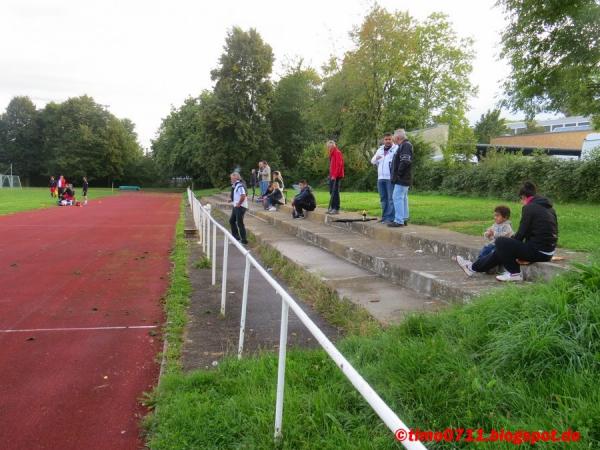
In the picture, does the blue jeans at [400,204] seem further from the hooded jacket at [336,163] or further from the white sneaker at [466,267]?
the white sneaker at [466,267]

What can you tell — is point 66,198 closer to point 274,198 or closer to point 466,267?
point 274,198

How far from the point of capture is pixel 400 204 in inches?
327

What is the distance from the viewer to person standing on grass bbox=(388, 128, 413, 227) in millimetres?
7832

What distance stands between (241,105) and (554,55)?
3568 centimetres

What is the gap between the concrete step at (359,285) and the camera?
4.57 m

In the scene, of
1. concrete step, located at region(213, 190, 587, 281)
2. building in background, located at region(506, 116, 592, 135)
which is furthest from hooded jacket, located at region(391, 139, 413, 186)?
building in background, located at region(506, 116, 592, 135)

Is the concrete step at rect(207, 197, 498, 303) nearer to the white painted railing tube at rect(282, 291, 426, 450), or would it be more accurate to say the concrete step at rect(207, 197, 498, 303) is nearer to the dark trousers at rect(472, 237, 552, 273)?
the dark trousers at rect(472, 237, 552, 273)

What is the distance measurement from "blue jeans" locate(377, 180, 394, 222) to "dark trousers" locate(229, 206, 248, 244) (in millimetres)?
3300

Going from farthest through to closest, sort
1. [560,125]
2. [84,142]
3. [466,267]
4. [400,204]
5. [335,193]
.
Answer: [84,142], [560,125], [335,193], [400,204], [466,267]

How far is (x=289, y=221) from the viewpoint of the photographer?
12555mm

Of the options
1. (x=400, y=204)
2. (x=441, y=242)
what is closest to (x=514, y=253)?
(x=441, y=242)

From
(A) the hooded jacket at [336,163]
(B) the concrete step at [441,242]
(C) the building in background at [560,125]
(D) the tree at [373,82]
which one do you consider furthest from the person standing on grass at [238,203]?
(C) the building in background at [560,125]

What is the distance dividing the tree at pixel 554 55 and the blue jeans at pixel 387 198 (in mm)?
4601

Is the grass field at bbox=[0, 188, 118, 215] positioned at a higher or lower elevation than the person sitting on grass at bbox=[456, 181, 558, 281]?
lower
